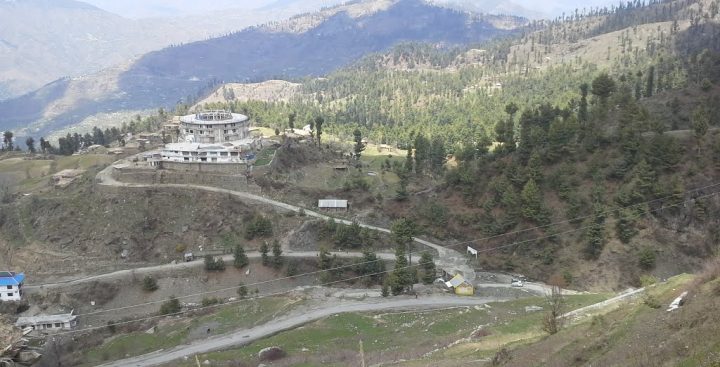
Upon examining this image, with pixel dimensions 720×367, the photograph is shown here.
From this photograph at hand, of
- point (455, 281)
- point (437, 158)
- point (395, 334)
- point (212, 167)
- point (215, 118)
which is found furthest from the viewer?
point (437, 158)

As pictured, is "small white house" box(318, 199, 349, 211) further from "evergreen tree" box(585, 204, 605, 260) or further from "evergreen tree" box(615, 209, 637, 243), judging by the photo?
"evergreen tree" box(615, 209, 637, 243)

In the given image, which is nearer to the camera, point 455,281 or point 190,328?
point 190,328

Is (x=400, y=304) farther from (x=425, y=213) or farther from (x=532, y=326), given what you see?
(x=425, y=213)

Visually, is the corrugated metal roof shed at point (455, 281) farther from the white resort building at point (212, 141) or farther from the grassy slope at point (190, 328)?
the white resort building at point (212, 141)

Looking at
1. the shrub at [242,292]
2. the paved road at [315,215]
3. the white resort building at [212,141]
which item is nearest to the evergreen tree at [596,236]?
the paved road at [315,215]

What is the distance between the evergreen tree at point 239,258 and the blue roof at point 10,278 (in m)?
26.0

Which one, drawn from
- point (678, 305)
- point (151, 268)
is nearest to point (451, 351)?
point (678, 305)

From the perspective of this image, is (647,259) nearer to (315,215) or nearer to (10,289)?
(315,215)

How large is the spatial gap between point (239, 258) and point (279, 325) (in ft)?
59.2

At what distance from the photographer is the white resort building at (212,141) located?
84.5m

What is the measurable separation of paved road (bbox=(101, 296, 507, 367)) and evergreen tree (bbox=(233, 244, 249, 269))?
54.8ft

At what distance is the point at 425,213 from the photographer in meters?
77.7

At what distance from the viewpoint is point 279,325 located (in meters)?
54.4

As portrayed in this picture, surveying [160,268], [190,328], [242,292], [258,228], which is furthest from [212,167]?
[190,328]
